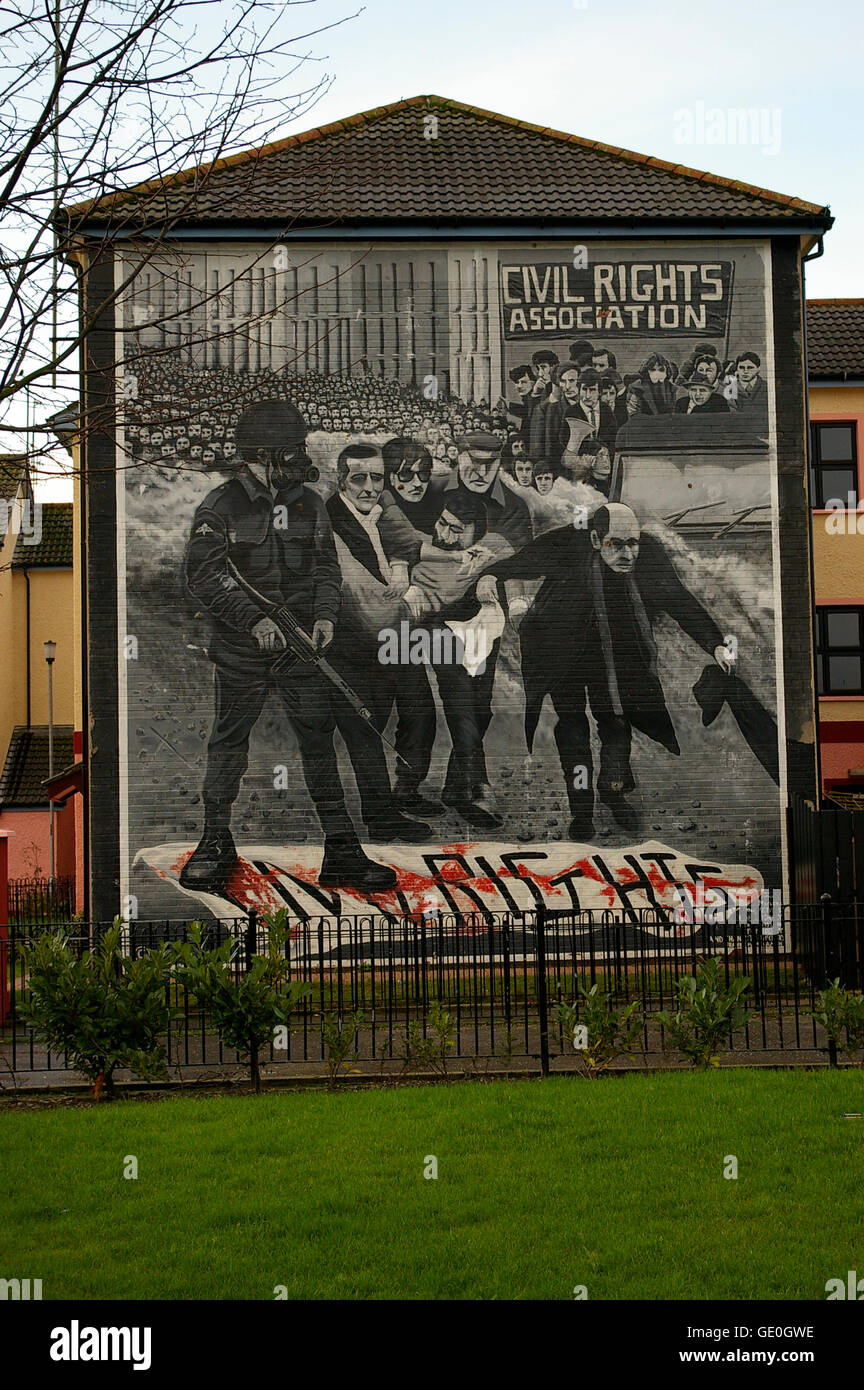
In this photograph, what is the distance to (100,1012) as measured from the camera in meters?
10.6

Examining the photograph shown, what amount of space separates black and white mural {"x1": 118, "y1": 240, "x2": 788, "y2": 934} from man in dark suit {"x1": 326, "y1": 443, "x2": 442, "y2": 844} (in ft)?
0.13

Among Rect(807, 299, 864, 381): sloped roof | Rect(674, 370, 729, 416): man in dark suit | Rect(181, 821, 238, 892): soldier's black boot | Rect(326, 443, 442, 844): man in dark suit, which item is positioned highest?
Rect(807, 299, 864, 381): sloped roof

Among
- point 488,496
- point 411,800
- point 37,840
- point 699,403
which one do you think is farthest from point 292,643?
point 37,840

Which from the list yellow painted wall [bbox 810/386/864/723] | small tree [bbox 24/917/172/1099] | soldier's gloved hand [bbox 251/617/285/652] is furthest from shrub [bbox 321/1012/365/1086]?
yellow painted wall [bbox 810/386/864/723]

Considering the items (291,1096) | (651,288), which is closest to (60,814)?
(651,288)

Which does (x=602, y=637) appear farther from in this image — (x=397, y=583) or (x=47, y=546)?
(x=47, y=546)

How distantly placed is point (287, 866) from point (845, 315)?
659 inches

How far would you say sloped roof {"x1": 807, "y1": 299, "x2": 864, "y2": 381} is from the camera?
80.2 feet

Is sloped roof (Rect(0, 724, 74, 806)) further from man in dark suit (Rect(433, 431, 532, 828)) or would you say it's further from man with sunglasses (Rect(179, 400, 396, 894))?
man in dark suit (Rect(433, 431, 532, 828))

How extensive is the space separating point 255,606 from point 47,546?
19163 mm

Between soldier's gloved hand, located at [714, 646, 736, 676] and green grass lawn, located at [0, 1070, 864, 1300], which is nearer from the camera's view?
green grass lawn, located at [0, 1070, 864, 1300]

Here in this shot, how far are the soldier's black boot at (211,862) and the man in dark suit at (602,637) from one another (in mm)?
4317

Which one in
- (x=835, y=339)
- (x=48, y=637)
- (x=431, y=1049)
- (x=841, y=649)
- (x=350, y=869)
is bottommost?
(x=431, y=1049)

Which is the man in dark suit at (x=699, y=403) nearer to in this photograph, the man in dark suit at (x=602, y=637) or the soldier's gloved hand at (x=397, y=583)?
the man in dark suit at (x=602, y=637)
